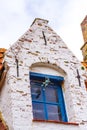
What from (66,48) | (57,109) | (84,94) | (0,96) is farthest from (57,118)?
(66,48)

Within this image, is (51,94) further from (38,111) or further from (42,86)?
(38,111)

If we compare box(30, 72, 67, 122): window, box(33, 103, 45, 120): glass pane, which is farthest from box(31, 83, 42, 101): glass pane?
box(33, 103, 45, 120): glass pane

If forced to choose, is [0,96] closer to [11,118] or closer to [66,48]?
[11,118]

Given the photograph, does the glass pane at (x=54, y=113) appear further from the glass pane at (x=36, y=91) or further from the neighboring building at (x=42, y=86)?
the glass pane at (x=36, y=91)

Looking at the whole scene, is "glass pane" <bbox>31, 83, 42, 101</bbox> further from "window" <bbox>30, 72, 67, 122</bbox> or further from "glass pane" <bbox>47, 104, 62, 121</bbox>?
"glass pane" <bbox>47, 104, 62, 121</bbox>

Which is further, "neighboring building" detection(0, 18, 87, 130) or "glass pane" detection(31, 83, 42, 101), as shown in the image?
"glass pane" detection(31, 83, 42, 101)

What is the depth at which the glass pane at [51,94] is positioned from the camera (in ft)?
25.3

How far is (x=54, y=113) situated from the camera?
752cm

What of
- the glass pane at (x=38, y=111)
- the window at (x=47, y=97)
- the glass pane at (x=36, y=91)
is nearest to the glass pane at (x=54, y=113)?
the window at (x=47, y=97)

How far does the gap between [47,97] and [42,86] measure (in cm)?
29

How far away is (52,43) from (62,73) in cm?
88

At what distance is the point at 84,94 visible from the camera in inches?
309

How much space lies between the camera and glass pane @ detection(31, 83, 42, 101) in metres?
7.57

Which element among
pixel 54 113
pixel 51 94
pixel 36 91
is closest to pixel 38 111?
pixel 54 113
